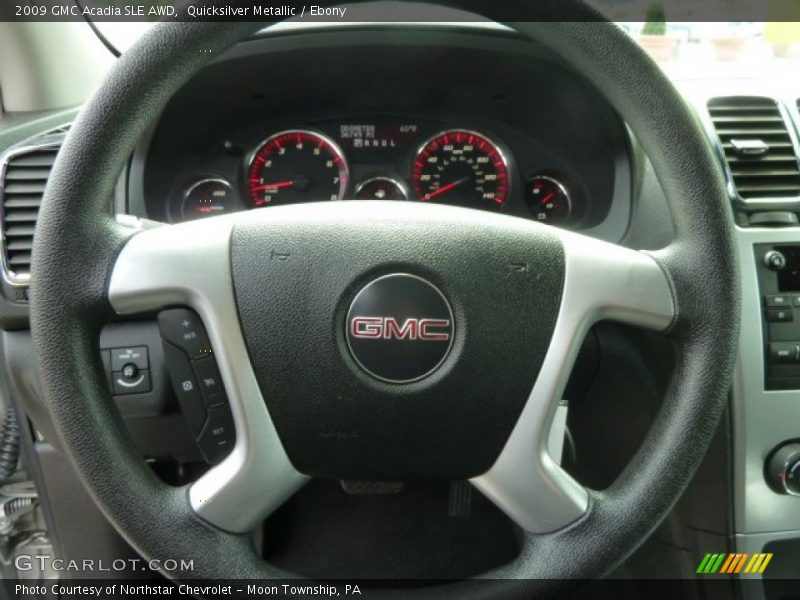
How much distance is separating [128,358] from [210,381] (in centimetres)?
26

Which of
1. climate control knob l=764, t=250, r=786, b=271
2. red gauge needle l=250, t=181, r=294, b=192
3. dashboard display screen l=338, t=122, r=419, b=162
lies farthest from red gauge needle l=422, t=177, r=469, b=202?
climate control knob l=764, t=250, r=786, b=271

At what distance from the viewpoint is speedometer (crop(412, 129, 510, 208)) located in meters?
1.53

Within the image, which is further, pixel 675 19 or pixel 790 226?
pixel 675 19

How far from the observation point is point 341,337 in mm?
842

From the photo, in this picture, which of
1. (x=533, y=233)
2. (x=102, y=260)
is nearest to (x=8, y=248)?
(x=102, y=260)

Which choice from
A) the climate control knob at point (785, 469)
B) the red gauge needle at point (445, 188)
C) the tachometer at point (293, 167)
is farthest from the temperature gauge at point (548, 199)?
the climate control knob at point (785, 469)

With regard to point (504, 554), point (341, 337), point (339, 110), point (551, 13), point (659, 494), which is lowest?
point (504, 554)

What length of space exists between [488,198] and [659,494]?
0.84 meters

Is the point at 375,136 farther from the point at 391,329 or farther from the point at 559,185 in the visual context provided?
the point at 391,329

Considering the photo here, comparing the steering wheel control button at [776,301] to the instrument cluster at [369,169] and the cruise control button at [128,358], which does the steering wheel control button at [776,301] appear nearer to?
the instrument cluster at [369,169]

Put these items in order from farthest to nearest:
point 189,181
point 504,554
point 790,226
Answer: point 189,181 → point 504,554 → point 790,226

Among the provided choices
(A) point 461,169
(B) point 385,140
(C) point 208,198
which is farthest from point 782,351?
(C) point 208,198

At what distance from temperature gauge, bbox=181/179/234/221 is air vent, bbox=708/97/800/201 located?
0.91 metres

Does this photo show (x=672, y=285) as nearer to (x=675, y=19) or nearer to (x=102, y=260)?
(x=102, y=260)
